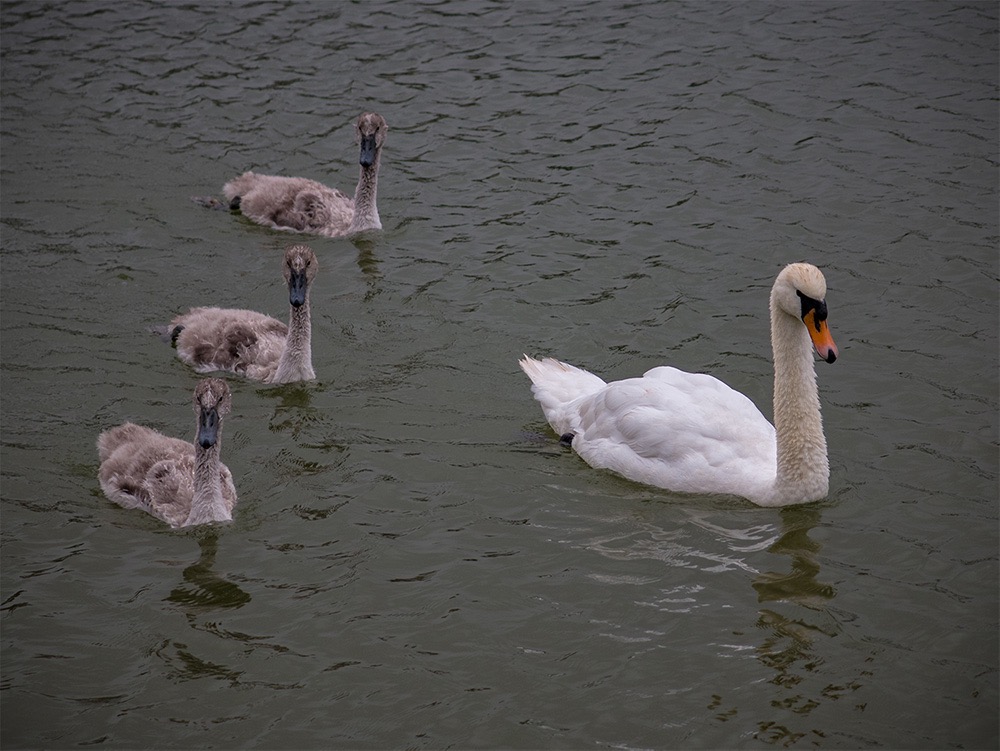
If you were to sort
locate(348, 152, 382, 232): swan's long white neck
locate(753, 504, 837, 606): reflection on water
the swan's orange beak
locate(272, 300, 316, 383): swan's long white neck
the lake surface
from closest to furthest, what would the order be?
the lake surface, locate(753, 504, 837, 606): reflection on water, the swan's orange beak, locate(272, 300, 316, 383): swan's long white neck, locate(348, 152, 382, 232): swan's long white neck

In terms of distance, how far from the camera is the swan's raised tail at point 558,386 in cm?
1018

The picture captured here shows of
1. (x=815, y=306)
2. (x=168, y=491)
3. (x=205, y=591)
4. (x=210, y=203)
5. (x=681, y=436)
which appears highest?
(x=815, y=306)

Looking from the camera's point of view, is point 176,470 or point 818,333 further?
point 176,470

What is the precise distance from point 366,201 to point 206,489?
5603 mm

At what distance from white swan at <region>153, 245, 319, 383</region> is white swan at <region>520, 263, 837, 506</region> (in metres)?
2.50

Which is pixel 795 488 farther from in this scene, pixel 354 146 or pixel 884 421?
pixel 354 146

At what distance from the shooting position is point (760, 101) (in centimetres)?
1584

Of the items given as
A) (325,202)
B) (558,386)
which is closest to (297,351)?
(558,386)

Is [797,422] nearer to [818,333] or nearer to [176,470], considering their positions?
[818,333]

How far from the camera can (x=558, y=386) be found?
409 inches

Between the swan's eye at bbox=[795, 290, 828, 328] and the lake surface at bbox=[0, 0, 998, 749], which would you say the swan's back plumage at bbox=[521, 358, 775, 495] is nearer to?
the lake surface at bbox=[0, 0, 998, 749]

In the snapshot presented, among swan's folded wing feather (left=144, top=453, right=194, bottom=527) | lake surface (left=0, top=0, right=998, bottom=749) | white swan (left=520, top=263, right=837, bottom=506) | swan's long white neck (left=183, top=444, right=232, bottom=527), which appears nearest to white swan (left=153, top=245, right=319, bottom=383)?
lake surface (left=0, top=0, right=998, bottom=749)

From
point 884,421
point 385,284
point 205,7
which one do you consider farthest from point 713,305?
point 205,7

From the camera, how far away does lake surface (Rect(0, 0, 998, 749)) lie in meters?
7.49
